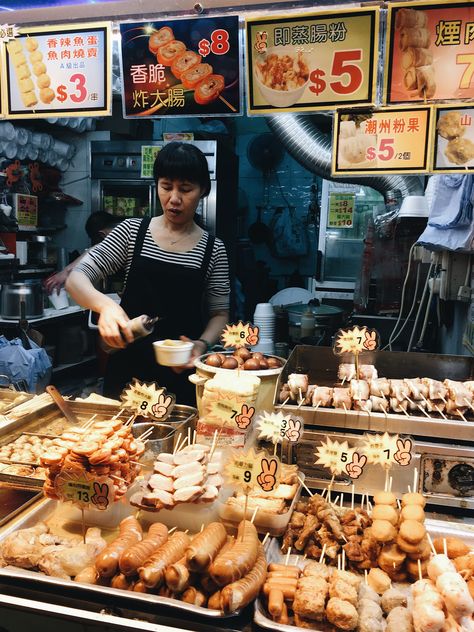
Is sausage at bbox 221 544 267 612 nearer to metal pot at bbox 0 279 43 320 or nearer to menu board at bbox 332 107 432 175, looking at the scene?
menu board at bbox 332 107 432 175

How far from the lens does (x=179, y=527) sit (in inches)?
77.9

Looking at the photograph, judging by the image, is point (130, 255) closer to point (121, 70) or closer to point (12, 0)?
point (121, 70)

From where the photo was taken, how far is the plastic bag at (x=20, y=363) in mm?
5855

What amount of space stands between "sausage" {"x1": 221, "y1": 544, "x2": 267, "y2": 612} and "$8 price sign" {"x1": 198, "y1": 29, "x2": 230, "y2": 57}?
215cm

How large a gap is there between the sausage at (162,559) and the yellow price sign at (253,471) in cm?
25

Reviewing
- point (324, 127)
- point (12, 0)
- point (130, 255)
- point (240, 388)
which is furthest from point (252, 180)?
point (240, 388)

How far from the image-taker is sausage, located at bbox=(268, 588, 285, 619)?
5.09ft

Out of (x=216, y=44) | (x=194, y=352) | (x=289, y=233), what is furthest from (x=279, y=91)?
(x=289, y=233)

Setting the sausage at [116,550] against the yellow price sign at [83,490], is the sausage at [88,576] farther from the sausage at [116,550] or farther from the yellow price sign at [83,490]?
the yellow price sign at [83,490]

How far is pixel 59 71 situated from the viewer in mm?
2674

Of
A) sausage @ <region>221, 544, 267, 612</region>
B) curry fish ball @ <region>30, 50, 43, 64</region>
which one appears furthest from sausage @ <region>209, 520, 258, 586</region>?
curry fish ball @ <region>30, 50, 43, 64</region>

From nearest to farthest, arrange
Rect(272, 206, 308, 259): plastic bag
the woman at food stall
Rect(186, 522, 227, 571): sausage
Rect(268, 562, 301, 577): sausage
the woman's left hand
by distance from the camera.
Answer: Rect(186, 522, 227, 571): sausage
Rect(268, 562, 301, 577): sausage
the woman's left hand
the woman at food stall
Rect(272, 206, 308, 259): plastic bag

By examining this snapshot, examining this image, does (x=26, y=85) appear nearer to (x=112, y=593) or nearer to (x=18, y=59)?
(x=18, y=59)

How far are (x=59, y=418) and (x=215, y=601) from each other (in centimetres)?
163
